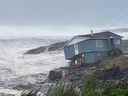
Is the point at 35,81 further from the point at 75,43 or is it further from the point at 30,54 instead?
the point at 30,54

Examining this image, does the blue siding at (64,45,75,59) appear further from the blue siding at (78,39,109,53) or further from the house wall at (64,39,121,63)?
the blue siding at (78,39,109,53)

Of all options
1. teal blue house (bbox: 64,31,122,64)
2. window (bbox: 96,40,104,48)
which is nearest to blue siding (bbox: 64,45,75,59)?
teal blue house (bbox: 64,31,122,64)

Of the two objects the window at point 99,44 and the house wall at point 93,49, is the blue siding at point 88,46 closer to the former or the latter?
the house wall at point 93,49

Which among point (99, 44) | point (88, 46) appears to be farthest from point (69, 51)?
point (99, 44)

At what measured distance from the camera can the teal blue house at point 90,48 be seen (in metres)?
38.7

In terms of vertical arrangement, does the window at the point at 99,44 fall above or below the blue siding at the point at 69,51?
above

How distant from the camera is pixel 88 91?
1389 cm

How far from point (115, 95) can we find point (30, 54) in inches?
1732

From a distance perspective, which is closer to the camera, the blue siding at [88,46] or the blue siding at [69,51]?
the blue siding at [88,46]

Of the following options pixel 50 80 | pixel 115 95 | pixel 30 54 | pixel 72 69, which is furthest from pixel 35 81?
pixel 30 54

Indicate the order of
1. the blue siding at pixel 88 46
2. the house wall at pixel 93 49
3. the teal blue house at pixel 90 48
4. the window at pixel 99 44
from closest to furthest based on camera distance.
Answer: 1. the house wall at pixel 93 49
2. the teal blue house at pixel 90 48
3. the blue siding at pixel 88 46
4. the window at pixel 99 44

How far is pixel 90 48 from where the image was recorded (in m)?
39.2

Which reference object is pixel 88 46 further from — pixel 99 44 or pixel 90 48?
pixel 99 44

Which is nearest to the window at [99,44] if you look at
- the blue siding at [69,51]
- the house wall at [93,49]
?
the house wall at [93,49]
